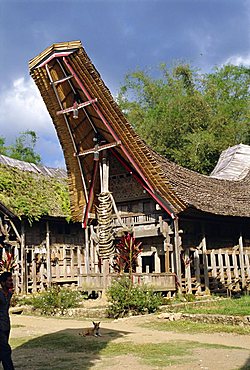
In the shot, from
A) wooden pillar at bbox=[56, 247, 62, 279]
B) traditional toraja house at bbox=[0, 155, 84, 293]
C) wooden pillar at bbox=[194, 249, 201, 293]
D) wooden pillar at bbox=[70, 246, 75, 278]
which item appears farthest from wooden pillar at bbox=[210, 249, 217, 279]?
wooden pillar at bbox=[56, 247, 62, 279]

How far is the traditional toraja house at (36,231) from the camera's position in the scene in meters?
20.2

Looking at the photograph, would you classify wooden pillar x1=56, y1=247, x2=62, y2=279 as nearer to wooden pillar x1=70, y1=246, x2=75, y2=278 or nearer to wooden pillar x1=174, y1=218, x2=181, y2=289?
wooden pillar x1=70, y1=246, x2=75, y2=278

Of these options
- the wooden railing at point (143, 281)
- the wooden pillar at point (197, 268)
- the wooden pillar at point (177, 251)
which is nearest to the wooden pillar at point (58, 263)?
the wooden railing at point (143, 281)

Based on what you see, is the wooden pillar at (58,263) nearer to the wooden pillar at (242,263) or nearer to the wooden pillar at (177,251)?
the wooden pillar at (177,251)

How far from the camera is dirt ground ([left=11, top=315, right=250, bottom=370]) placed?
24.6ft

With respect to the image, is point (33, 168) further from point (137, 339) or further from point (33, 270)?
point (137, 339)

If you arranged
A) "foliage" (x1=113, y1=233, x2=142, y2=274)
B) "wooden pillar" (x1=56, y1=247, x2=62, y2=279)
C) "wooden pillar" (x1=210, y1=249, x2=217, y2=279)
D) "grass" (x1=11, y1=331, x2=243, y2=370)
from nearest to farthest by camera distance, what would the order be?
"grass" (x1=11, y1=331, x2=243, y2=370) → "foliage" (x1=113, y1=233, x2=142, y2=274) → "wooden pillar" (x1=210, y1=249, x2=217, y2=279) → "wooden pillar" (x1=56, y1=247, x2=62, y2=279)

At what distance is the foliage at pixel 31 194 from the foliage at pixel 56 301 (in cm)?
530

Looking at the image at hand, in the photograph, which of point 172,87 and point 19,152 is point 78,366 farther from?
point 19,152

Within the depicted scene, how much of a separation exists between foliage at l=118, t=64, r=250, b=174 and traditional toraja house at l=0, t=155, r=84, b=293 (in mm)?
13748

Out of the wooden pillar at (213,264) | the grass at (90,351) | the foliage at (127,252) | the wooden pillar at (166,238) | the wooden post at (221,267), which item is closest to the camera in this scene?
the grass at (90,351)

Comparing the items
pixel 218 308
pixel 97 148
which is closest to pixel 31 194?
pixel 97 148

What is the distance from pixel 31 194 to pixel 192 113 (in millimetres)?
17584

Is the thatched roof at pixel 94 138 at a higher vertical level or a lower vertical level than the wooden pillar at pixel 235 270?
higher
